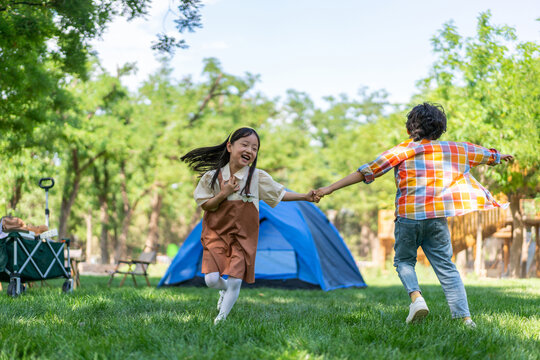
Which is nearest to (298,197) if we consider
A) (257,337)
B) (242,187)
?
(242,187)

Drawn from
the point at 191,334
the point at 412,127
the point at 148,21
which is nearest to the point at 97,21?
the point at 148,21

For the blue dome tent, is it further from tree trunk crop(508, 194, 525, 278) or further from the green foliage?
tree trunk crop(508, 194, 525, 278)

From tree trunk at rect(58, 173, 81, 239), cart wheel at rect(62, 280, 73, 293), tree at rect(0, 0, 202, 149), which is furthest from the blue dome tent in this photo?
tree trunk at rect(58, 173, 81, 239)

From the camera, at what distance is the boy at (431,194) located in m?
A: 3.91

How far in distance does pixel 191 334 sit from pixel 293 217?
6.61 meters

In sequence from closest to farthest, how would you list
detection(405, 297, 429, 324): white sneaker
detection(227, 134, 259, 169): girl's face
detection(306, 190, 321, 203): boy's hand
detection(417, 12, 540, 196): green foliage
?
detection(405, 297, 429, 324): white sneaker < detection(227, 134, 259, 169): girl's face < detection(306, 190, 321, 203): boy's hand < detection(417, 12, 540, 196): green foliage

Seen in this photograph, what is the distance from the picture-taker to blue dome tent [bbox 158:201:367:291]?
9.58 m

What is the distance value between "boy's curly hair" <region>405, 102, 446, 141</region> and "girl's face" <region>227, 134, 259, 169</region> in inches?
48.1

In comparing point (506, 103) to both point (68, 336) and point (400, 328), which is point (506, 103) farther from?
point (68, 336)

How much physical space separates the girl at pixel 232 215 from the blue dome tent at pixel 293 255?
16.3ft

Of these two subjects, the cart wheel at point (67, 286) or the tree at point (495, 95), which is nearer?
the cart wheel at point (67, 286)

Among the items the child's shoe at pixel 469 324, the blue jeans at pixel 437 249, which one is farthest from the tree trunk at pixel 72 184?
the child's shoe at pixel 469 324

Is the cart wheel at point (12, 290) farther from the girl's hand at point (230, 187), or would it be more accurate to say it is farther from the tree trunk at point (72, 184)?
the tree trunk at point (72, 184)

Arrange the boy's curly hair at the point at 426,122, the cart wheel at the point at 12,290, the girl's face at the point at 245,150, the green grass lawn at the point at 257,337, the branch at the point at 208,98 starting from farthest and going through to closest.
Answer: the branch at the point at 208,98
the cart wheel at the point at 12,290
the girl's face at the point at 245,150
the boy's curly hair at the point at 426,122
the green grass lawn at the point at 257,337
